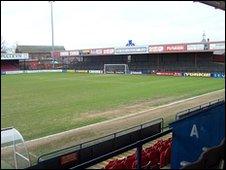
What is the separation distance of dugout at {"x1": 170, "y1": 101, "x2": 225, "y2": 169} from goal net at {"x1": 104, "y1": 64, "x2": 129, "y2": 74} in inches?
2056

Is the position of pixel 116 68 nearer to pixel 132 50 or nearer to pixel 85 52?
pixel 132 50

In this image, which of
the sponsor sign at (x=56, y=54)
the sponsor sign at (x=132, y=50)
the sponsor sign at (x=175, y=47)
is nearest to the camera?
the sponsor sign at (x=175, y=47)

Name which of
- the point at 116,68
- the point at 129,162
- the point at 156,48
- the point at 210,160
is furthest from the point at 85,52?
the point at 210,160

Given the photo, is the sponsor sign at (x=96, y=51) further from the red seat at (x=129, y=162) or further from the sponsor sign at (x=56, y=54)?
the red seat at (x=129, y=162)

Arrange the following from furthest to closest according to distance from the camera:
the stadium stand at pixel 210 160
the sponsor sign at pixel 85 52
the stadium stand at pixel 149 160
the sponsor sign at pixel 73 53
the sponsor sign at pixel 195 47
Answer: the sponsor sign at pixel 73 53
the sponsor sign at pixel 85 52
the sponsor sign at pixel 195 47
the stadium stand at pixel 149 160
the stadium stand at pixel 210 160

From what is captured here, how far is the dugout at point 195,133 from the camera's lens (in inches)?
221

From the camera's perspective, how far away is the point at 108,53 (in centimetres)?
6331

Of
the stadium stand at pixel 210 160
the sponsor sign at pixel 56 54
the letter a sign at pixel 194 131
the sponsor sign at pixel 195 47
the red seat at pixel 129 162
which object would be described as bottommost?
the red seat at pixel 129 162

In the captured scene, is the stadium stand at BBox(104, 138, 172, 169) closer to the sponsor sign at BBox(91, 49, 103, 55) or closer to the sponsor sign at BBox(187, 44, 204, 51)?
the sponsor sign at BBox(187, 44, 204, 51)

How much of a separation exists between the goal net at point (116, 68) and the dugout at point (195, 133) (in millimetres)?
52234

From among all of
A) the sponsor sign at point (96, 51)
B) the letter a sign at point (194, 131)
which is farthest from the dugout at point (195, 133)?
the sponsor sign at point (96, 51)

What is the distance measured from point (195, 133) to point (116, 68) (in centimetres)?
5736

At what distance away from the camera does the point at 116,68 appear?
63.2m

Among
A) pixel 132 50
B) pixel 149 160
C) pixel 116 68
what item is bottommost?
pixel 149 160
